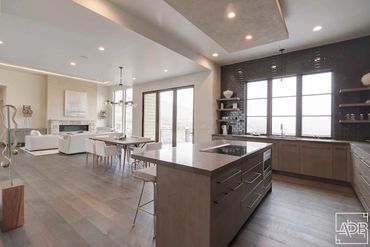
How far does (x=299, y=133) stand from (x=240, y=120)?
166 centimetres

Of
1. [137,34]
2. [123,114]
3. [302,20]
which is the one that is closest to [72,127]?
[123,114]

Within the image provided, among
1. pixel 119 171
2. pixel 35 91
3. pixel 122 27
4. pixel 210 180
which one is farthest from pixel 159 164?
pixel 35 91

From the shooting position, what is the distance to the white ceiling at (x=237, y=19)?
2.33m

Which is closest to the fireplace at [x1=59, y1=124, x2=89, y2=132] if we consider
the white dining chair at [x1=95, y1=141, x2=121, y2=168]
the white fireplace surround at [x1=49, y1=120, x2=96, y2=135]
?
the white fireplace surround at [x1=49, y1=120, x2=96, y2=135]

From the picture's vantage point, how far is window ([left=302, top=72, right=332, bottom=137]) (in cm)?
453

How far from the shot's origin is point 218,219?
5.39 feet

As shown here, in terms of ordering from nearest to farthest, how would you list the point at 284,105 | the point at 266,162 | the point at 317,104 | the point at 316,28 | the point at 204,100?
the point at 266,162, the point at 316,28, the point at 317,104, the point at 284,105, the point at 204,100

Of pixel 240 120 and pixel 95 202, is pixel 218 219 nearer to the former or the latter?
pixel 95 202

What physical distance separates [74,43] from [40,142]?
5.08 metres

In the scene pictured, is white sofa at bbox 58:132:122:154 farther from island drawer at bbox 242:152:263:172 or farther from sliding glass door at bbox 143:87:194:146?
island drawer at bbox 242:152:263:172

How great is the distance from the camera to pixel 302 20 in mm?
3422

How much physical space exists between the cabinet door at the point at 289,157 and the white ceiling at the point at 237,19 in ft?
8.36

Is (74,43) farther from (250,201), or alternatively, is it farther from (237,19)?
(250,201)

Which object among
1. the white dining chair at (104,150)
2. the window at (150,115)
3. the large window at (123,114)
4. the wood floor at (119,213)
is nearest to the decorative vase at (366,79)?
the wood floor at (119,213)
